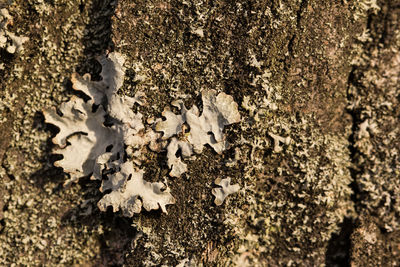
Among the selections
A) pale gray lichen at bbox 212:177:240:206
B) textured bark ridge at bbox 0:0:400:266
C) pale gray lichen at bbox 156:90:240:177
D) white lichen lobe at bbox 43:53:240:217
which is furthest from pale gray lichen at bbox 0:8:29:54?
pale gray lichen at bbox 212:177:240:206

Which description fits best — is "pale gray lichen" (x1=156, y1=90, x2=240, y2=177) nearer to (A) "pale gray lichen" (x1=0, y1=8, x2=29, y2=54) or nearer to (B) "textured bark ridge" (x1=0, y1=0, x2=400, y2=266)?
(B) "textured bark ridge" (x1=0, y1=0, x2=400, y2=266)

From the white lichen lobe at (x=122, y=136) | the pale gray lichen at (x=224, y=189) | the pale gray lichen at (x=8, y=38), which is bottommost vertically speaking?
the pale gray lichen at (x=224, y=189)

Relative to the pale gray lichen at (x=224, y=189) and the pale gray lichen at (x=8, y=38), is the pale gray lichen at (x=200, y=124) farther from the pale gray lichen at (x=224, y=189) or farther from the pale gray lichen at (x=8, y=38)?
the pale gray lichen at (x=8, y=38)

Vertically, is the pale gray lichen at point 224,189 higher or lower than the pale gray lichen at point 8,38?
lower

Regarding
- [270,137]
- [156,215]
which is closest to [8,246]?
[156,215]

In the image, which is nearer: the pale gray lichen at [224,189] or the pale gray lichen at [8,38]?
the pale gray lichen at [224,189]

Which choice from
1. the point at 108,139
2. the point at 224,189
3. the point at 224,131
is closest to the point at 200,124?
the point at 224,131

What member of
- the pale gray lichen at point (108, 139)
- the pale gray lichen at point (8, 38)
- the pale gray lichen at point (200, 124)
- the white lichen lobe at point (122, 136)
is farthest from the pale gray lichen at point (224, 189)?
the pale gray lichen at point (8, 38)

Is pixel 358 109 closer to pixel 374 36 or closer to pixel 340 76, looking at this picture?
pixel 340 76
